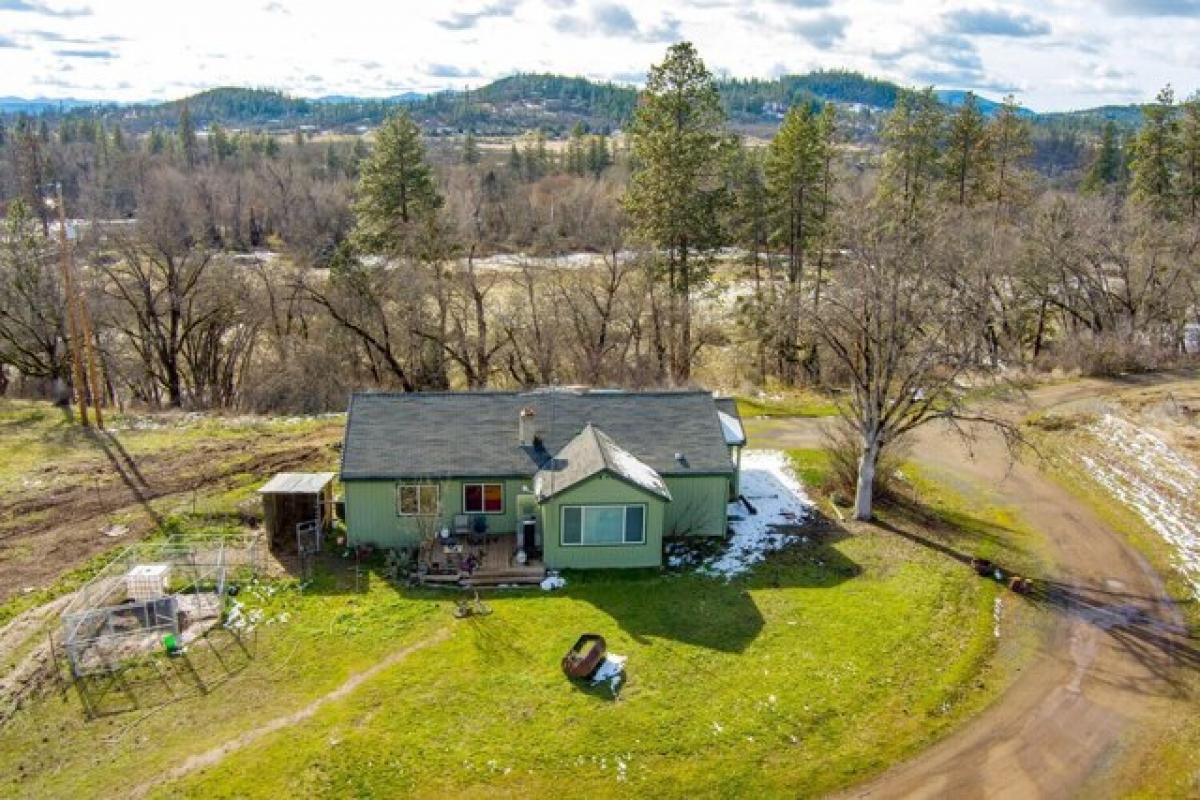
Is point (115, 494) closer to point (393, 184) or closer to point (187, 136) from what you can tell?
point (393, 184)

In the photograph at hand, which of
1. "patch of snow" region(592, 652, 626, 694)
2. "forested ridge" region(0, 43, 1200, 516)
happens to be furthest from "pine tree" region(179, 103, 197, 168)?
"patch of snow" region(592, 652, 626, 694)

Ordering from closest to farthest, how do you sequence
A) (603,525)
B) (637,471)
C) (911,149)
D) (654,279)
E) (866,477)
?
(603,525) → (637,471) → (866,477) → (654,279) → (911,149)

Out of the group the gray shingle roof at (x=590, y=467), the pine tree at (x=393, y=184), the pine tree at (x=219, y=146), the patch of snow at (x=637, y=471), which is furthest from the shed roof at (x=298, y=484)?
the pine tree at (x=219, y=146)

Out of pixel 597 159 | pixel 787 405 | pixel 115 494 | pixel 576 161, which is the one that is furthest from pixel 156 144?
pixel 787 405

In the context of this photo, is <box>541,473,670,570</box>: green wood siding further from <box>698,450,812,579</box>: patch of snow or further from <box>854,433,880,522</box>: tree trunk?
<box>854,433,880,522</box>: tree trunk

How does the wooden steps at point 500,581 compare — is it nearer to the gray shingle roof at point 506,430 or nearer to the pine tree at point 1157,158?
the gray shingle roof at point 506,430
